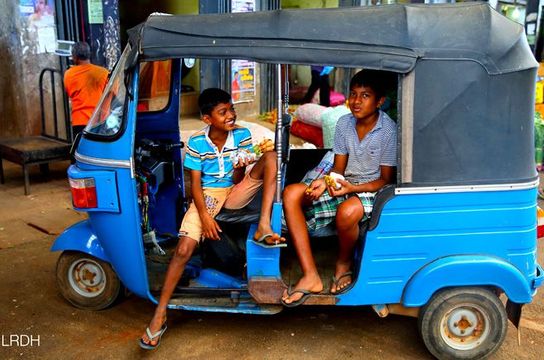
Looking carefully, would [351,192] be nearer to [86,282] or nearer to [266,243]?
[266,243]

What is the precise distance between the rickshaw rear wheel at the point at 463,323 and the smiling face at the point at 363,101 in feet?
3.68

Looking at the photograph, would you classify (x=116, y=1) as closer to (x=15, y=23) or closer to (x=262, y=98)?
(x=15, y=23)

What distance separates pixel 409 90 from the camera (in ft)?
9.90

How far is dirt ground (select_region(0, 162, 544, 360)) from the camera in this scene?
3469mm

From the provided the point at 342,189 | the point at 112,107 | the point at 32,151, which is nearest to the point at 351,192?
the point at 342,189

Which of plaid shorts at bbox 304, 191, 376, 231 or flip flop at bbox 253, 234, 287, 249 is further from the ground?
plaid shorts at bbox 304, 191, 376, 231

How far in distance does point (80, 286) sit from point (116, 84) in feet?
4.64

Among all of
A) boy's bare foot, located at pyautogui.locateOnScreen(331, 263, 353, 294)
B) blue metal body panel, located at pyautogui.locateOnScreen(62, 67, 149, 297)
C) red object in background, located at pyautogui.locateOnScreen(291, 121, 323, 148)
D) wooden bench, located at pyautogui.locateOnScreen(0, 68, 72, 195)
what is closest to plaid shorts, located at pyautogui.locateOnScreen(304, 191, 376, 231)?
boy's bare foot, located at pyautogui.locateOnScreen(331, 263, 353, 294)

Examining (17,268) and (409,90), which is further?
(17,268)

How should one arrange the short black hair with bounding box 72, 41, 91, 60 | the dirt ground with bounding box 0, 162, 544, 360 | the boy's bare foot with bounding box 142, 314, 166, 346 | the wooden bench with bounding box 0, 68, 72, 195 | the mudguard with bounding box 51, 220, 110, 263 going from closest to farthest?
the boy's bare foot with bounding box 142, 314, 166, 346
the dirt ground with bounding box 0, 162, 544, 360
the mudguard with bounding box 51, 220, 110, 263
the short black hair with bounding box 72, 41, 91, 60
the wooden bench with bounding box 0, 68, 72, 195

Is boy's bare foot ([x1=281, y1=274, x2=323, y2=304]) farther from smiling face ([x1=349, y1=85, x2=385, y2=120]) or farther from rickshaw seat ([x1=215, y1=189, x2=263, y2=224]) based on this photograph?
smiling face ([x1=349, y1=85, x2=385, y2=120])

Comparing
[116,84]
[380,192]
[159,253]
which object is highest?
[116,84]

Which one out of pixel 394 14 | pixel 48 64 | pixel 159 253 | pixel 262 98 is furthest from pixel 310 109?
pixel 394 14

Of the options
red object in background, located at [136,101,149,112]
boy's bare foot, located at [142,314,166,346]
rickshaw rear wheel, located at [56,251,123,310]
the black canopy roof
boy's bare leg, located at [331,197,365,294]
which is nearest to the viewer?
the black canopy roof
